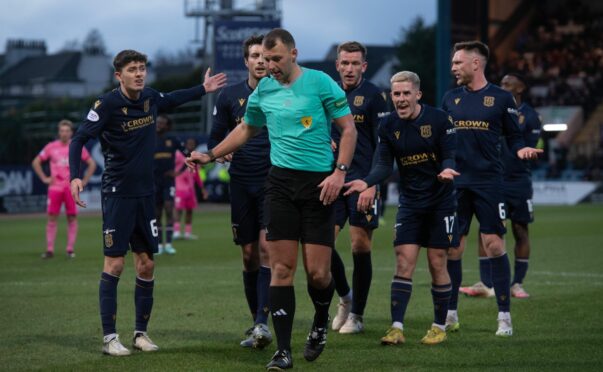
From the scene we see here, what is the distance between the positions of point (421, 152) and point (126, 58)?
8.55ft

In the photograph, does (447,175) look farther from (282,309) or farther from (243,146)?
(243,146)

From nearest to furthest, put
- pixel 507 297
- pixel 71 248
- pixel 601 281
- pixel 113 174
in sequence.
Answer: pixel 113 174 → pixel 507 297 → pixel 601 281 → pixel 71 248

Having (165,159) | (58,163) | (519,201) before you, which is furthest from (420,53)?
(519,201)

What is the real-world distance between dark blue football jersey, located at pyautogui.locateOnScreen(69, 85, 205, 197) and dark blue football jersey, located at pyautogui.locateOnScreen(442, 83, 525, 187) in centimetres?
304

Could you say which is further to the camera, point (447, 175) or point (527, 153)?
point (527, 153)

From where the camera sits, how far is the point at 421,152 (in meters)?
9.10

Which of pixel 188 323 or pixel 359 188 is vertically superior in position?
pixel 359 188

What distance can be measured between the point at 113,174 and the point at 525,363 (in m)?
3.66

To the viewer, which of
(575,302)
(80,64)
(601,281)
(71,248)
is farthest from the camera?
(80,64)

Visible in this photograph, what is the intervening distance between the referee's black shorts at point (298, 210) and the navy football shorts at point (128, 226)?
4.71 ft

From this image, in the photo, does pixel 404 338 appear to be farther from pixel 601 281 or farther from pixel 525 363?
pixel 601 281

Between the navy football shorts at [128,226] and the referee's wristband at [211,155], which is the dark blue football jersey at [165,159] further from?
the referee's wristband at [211,155]

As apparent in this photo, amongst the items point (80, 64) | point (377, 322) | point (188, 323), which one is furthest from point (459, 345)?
point (80, 64)

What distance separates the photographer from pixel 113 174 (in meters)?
8.87
